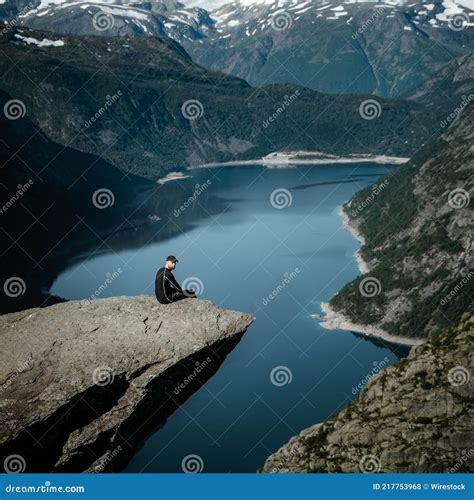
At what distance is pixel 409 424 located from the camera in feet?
111

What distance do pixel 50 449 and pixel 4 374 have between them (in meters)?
2.71

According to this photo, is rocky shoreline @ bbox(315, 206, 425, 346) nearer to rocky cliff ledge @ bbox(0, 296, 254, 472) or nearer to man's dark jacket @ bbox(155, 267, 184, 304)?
man's dark jacket @ bbox(155, 267, 184, 304)

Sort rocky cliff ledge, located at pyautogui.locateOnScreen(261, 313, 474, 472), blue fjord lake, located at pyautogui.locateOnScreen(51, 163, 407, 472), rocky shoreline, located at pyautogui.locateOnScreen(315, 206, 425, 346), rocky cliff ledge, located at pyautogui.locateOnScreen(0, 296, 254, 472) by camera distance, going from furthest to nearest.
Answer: rocky shoreline, located at pyautogui.locateOnScreen(315, 206, 425, 346), blue fjord lake, located at pyautogui.locateOnScreen(51, 163, 407, 472), rocky cliff ledge, located at pyautogui.locateOnScreen(261, 313, 474, 472), rocky cliff ledge, located at pyautogui.locateOnScreen(0, 296, 254, 472)

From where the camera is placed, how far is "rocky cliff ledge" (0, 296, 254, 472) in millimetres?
18625

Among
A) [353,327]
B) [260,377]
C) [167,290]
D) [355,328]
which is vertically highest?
[355,328]

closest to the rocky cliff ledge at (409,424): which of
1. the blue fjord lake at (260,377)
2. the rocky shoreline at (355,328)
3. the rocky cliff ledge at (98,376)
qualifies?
the rocky cliff ledge at (98,376)

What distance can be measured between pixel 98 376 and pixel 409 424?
20112 mm

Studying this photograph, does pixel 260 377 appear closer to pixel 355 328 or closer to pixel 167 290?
pixel 355 328

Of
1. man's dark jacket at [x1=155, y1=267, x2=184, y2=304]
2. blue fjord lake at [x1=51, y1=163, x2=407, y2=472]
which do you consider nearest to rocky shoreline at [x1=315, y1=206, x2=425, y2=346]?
blue fjord lake at [x1=51, y1=163, x2=407, y2=472]

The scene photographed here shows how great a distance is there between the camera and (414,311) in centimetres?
18638

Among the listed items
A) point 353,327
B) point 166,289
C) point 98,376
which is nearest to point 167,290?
point 166,289

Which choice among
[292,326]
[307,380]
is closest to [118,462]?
[307,380]

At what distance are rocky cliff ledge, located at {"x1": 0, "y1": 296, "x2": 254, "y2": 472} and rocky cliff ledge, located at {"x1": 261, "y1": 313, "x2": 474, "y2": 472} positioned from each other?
12.5 m

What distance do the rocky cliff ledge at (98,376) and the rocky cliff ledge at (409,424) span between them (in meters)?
12.5
